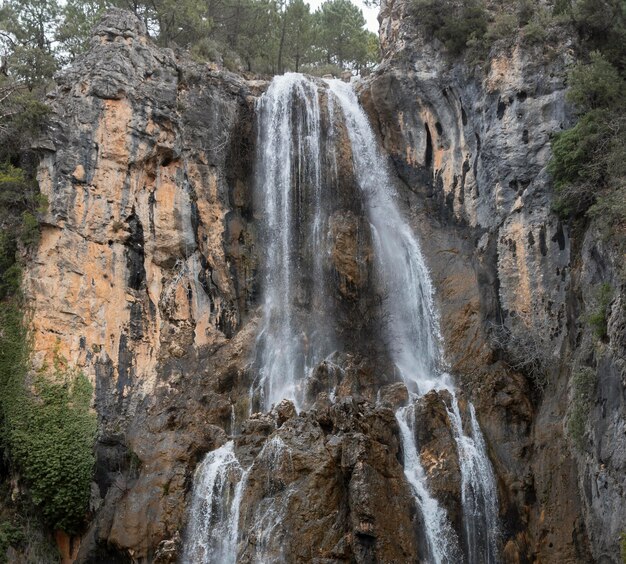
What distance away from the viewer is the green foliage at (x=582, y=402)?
1573cm

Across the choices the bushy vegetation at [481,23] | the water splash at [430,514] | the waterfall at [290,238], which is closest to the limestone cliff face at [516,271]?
the bushy vegetation at [481,23]

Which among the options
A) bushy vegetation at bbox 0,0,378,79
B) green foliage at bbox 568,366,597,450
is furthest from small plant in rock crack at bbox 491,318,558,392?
bushy vegetation at bbox 0,0,378,79

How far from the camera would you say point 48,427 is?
19.3m

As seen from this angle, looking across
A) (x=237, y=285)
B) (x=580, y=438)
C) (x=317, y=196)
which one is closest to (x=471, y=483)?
(x=580, y=438)

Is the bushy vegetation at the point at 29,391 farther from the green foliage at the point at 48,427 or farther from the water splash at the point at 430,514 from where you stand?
the water splash at the point at 430,514

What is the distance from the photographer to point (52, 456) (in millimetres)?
18922

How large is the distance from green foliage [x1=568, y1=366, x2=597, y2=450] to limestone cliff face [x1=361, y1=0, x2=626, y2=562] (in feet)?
0.60

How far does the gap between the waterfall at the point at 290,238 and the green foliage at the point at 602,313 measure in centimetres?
854

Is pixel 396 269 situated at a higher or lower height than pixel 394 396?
higher

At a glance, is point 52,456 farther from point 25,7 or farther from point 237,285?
point 25,7

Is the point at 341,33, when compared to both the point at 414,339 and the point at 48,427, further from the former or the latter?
the point at 48,427

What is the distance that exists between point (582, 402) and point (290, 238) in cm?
1182

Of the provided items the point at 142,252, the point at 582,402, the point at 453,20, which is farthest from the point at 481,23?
the point at 582,402

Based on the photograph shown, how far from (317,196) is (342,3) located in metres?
19.1
